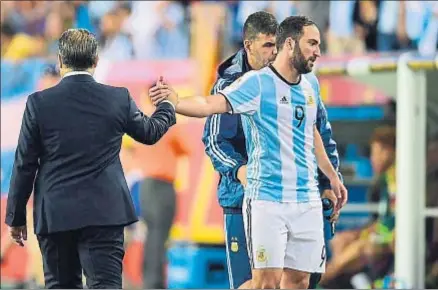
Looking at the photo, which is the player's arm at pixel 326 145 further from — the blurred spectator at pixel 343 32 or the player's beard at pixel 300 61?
the blurred spectator at pixel 343 32

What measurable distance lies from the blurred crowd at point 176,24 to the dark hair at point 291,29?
22.7 ft

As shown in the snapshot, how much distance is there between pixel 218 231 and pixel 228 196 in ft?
21.8

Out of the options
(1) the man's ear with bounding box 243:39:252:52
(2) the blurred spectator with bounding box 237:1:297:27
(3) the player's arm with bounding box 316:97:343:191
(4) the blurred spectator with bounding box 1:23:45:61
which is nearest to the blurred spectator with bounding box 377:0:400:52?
(2) the blurred spectator with bounding box 237:1:297:27

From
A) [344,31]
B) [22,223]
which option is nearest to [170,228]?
[344,31]

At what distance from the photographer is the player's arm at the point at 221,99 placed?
7.75 metres

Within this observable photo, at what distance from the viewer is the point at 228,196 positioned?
873 centimetres

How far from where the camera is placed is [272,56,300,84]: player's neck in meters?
8.25

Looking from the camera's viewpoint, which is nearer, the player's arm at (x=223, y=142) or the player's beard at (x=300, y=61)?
the player's beard at (x=300, y=61)

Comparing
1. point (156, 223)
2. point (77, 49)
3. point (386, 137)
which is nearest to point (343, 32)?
point (386, 137)

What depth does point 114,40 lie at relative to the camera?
18.4 metres

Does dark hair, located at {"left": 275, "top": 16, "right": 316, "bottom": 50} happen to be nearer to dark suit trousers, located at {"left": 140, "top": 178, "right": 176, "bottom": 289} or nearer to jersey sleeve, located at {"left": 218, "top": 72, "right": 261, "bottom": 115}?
jersey sleeve, located at {"left": 218, "top": 72, "right": 261, "bottom": 115}

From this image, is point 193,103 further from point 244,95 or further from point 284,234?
point 284,234

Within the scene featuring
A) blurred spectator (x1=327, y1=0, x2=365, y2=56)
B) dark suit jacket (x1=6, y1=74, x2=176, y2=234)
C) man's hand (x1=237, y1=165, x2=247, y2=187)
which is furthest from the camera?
blurred spectator (x1=327, y1=0, x2=365, y2=56)

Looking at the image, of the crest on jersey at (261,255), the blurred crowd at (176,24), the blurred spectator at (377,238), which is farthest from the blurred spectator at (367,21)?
the crest on jersey at (261,255)
